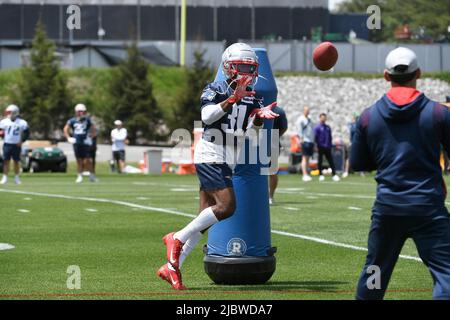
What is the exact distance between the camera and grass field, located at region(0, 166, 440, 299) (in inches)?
383

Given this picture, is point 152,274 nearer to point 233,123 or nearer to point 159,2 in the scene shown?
point 233,123

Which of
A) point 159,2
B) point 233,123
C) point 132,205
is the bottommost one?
point 132,205

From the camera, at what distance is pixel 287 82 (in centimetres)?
6078

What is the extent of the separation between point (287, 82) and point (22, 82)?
14388mm

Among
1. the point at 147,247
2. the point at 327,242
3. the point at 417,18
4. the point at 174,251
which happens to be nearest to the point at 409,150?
the point at 174,251

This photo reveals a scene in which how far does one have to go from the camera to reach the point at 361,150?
7.50 m

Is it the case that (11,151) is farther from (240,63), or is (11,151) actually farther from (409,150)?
(409,150)

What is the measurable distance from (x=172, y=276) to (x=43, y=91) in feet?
143

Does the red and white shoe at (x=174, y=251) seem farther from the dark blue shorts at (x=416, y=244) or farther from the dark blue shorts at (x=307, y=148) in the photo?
the dark blue shorts at (x=307, y=148)

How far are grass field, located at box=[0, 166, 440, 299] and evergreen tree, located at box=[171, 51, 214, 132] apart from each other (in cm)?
2890

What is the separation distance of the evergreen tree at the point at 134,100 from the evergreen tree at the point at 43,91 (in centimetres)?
220
